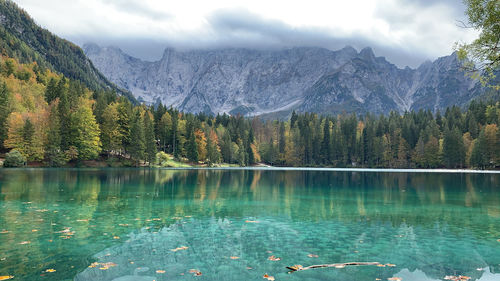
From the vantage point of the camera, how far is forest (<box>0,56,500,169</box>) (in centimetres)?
9431

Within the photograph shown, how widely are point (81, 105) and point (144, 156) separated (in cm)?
2466

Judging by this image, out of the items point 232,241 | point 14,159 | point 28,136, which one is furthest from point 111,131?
point 232,241

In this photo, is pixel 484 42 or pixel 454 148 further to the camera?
pixel 454 148

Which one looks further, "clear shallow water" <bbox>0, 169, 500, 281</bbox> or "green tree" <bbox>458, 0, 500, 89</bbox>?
"green tree" <bbox>458, 0, 500, 89</bbox>

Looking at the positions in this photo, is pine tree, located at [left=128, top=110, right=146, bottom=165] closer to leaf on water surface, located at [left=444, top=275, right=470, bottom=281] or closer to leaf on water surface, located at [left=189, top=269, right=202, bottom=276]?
leaf on water surface, located at [left=189, top=269, right=202, bottom=276]

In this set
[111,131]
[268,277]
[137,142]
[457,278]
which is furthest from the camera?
[137,142]

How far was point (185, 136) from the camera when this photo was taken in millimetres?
135500

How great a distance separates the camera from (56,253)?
12.8 meters

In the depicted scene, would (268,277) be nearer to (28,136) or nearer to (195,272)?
(195,272)

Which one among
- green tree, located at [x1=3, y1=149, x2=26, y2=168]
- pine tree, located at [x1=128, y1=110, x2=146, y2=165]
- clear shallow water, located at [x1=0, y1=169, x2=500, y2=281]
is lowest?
clear shallow water, located at [x1=0, y1=169, x2=500, y2=281]

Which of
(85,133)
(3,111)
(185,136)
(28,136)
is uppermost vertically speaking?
(3,111)

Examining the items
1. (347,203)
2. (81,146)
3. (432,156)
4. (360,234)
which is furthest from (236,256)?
(432,156)

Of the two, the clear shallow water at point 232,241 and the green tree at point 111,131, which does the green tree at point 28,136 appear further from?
the clear shallow water at point 232,241

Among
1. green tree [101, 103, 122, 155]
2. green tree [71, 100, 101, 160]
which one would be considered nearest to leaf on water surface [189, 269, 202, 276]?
green tree [71, 100, 101, 160]
